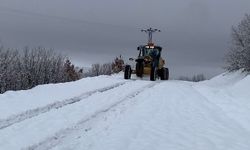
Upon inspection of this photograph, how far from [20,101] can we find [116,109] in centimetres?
344

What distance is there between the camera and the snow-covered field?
966cm

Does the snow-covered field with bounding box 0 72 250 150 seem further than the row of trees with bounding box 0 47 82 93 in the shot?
No

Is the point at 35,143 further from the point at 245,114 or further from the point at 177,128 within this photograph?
the point at 245,114

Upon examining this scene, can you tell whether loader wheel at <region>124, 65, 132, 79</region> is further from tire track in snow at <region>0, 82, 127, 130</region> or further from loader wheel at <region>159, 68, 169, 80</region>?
tire track in snow at <region>0, 82, 127, 130</region>

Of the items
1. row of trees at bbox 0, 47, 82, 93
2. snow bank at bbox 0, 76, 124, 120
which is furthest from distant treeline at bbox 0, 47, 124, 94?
snow bank at bbox 0, 76, 124, 120

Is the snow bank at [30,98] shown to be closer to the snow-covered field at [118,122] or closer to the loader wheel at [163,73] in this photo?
the snow-covered field at [118,122]

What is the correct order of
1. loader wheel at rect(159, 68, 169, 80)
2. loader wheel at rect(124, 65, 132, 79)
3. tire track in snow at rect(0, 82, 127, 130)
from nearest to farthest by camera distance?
tire track in snow at rect(0, 82, 127, 130)
loader wheel at rect(124, 65, 132, 79)
loader wheel at rect(159, 68, 169, 80)

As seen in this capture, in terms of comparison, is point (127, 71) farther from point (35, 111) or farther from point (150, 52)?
point (35, 111)

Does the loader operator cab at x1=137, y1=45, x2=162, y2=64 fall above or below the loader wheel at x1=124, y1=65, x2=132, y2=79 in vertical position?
above

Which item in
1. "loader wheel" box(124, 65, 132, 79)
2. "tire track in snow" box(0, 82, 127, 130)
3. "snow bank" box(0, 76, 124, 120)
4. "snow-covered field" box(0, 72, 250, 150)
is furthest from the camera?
"loader wheel" box(124, 65, 132, 79)

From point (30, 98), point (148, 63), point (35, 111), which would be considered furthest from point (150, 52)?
point (35, 111)

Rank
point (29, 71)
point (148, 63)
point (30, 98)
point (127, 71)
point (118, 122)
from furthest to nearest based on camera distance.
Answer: point (29, 71) → point (148, 63) → point (127, 71) → point (30, 98) → point (118, 122)

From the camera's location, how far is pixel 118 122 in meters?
11.9

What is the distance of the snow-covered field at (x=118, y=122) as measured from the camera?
966cm
